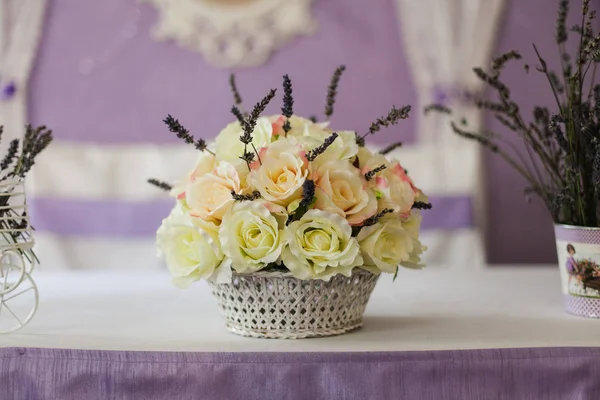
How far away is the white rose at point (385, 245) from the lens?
91 centimetres

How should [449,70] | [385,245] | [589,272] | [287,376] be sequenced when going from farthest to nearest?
[449,70]
[589,272]
[385,245]
[287,376]

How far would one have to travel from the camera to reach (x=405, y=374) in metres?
0.84

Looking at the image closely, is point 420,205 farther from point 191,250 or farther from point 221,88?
point 221,88

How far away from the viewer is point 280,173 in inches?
35.3

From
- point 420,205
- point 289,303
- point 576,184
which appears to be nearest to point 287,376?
point 289,303

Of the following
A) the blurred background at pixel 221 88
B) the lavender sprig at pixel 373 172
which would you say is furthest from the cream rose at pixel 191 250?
the blurred background at pixel 221 88

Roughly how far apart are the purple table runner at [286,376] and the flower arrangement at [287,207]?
11cm

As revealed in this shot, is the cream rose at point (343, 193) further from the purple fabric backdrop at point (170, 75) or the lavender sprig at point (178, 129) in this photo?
the purple fabric backdrop at point (170, 75)

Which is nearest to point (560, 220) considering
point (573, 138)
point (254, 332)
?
point (573, 138)

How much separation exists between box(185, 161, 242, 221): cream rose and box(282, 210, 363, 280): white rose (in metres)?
0.09

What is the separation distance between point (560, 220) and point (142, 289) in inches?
31.5

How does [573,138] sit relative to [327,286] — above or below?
above

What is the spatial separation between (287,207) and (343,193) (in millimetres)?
79

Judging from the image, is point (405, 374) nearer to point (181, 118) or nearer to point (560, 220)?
point (560, 220)
